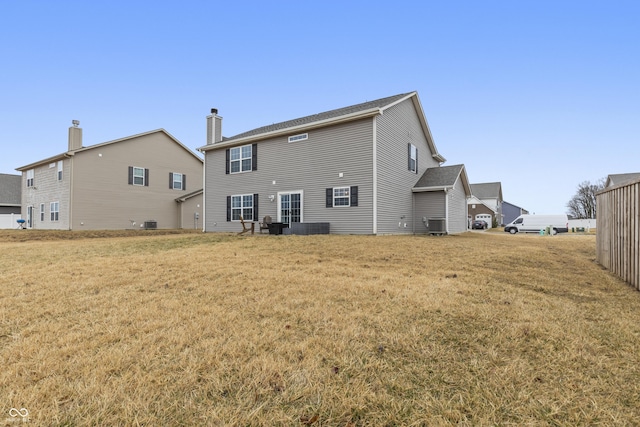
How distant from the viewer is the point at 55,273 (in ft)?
19.7

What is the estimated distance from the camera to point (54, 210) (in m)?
22.5

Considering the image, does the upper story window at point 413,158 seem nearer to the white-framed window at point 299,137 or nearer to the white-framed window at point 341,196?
the white-framed window at point 341,196

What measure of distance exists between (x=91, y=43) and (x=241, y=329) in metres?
19.5

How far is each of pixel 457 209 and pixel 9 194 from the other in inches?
1704

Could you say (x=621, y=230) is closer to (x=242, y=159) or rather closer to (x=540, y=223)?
(x=242, y=159)

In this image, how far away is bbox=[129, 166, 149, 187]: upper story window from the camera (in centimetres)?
2316

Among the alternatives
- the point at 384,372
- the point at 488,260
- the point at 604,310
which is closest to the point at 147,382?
the point at 384,372

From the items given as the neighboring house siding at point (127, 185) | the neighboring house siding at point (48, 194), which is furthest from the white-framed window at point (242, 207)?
the neighboring house siding at point (48, 194)

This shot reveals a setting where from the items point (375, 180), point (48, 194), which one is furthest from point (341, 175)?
point (48, 194)

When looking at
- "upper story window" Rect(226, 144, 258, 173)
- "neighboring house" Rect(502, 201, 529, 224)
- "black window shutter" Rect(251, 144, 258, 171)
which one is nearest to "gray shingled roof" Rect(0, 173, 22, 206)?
"upper story window" Rect(226, 144, 258, 173)

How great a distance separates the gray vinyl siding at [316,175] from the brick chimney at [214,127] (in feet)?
7.62

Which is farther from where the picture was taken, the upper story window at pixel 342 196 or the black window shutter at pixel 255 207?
the black window shutter at pixel 255 207

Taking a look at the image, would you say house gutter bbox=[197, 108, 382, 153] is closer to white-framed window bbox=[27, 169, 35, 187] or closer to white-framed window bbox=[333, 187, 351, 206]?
white-framed window bbox=[333, 187, 351, 206]

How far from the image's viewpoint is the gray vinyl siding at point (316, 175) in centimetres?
Answer: 1427
